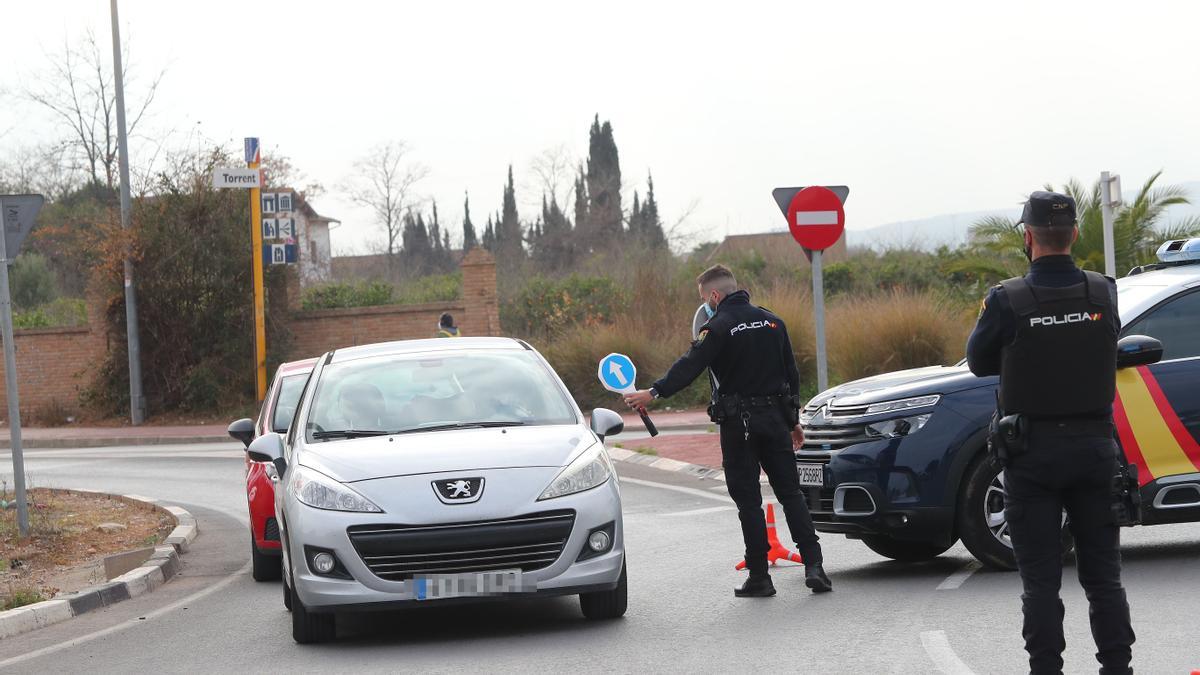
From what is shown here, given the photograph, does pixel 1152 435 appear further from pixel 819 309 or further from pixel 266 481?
pixel 266 481

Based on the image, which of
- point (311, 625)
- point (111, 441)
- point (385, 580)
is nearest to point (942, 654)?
point (385, 580)

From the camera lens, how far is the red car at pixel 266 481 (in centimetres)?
1009

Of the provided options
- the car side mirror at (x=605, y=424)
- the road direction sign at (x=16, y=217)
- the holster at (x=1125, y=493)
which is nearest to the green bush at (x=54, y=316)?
the road direction sign at (x=16, y=217)

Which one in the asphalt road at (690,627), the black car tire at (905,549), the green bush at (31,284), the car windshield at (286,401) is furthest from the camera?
the green bush at (31,284)

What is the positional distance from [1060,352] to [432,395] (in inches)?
164

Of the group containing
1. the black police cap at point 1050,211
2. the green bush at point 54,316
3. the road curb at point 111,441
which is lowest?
the road curb at point 111,441

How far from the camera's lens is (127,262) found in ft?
99.3

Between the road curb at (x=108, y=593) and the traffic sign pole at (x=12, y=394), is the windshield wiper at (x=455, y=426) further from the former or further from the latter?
the traffic sign pole at (x=12, y=394)

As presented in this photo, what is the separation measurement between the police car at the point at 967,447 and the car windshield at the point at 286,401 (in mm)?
4054

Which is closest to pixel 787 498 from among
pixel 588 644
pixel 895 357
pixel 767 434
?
pixel 767 434

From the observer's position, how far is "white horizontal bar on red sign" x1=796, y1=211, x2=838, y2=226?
43.4 feet

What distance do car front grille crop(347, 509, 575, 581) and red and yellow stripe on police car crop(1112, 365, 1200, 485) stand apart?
3.39 m

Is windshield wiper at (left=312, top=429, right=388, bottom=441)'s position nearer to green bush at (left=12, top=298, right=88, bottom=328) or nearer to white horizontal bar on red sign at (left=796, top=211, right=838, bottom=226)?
white horizontal bar on red sign at (left=796, top=211, right=838, bottom=226)

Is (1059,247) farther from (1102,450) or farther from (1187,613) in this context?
(1187,613)
